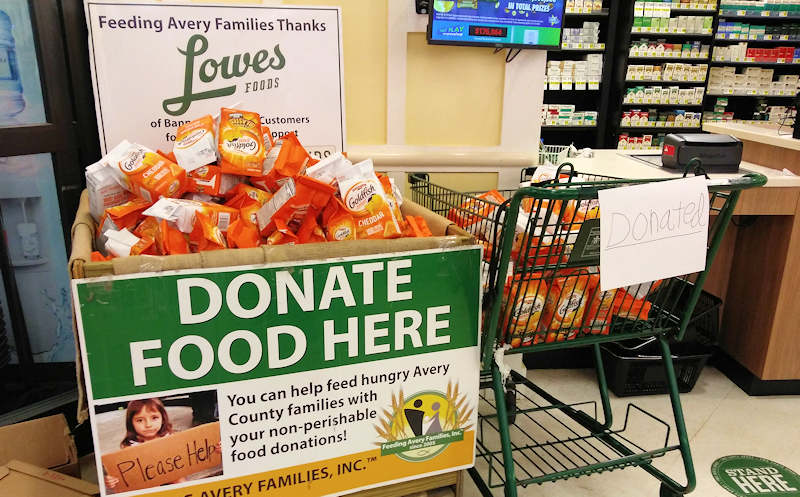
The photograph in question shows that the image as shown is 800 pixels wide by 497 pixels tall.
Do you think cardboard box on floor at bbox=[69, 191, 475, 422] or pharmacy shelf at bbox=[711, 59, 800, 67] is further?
pharmacy shelf at bbox=[711, 59, 800, 67]

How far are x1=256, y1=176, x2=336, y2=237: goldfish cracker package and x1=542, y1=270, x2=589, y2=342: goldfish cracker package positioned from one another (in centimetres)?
65

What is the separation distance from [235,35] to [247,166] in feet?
1.91

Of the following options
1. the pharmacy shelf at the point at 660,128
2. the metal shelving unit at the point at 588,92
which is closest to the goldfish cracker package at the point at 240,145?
the metal shelving unit at the point at 588,92

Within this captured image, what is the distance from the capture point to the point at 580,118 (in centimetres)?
668

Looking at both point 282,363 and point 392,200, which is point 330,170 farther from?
point 282,363

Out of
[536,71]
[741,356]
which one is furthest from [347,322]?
[741,356]

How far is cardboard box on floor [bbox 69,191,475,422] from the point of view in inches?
41.4

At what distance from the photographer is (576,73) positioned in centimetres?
645

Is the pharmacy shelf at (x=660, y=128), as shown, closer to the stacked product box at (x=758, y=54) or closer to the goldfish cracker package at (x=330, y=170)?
the stacked product box at (x=758, y=54)

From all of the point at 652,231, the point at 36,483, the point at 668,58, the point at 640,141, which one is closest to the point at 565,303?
the point at 652,231

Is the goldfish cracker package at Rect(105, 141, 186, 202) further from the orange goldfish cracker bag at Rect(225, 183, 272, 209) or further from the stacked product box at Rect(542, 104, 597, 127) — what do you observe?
the stacked product box at Rect(542, 104, 597, 127)

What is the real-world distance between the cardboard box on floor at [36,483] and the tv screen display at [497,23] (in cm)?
175

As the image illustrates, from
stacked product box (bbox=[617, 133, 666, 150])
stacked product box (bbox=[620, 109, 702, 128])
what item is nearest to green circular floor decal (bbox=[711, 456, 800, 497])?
stacked product box (bbox=[617, 133, 666, 150])

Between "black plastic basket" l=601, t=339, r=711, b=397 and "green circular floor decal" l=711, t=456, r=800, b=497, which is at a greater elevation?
"black plastic basket" l=601, t=339, r=711, b=397
